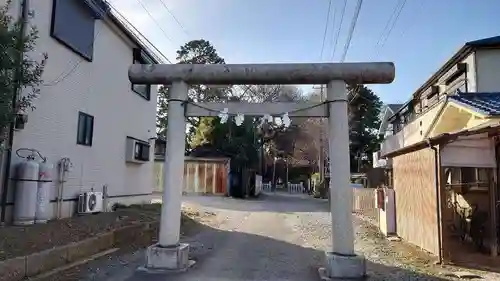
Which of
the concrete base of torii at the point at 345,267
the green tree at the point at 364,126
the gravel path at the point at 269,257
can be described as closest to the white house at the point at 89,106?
the gravel path at the point at 269,257

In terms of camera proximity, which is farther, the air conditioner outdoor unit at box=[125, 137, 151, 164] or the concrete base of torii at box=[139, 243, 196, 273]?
the air conditioner outdoor unit at box=[125, 137, 151, 164]

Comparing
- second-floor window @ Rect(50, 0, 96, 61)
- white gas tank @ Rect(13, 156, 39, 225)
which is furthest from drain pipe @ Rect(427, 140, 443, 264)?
second-floor window @ Rect(50, 0, 96, 61)

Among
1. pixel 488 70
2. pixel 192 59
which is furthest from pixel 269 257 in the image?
pixel 192 59

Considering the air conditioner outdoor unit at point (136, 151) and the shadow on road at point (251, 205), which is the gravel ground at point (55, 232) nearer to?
the air conditioner outdoor unit at point (136, 151)

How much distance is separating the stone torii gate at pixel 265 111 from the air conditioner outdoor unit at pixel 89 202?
397cm

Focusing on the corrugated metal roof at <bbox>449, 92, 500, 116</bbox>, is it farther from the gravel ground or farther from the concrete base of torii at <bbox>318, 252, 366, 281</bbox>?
the gravel ground

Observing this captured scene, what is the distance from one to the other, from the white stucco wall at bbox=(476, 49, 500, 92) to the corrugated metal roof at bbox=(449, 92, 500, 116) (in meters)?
1.72

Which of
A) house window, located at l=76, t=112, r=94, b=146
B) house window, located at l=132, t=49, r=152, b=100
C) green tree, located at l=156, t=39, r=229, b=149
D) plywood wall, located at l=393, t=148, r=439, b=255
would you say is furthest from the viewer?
green tree, located at l=156, t=39, r=229, b=149

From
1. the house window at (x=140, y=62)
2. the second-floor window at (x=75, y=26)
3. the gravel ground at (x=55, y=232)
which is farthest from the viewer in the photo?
the house window at (x=140, y=62)

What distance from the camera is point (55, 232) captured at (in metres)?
7.89

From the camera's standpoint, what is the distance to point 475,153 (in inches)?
350

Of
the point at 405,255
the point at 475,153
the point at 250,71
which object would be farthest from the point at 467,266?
the point at 250,71

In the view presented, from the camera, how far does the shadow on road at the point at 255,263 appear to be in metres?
7.12

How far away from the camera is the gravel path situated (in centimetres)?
718
